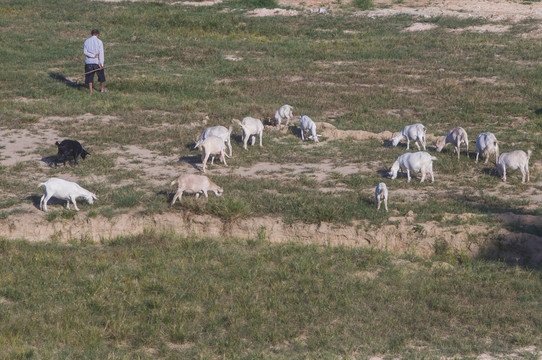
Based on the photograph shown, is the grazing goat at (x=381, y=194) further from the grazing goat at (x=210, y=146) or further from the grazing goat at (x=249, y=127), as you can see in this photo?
the grazing goat at (x=249, y=127)

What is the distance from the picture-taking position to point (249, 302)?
9.40 meters

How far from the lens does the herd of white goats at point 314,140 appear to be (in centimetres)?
1239

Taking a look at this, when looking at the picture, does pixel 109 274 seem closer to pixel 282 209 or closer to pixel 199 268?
pixel 199 268

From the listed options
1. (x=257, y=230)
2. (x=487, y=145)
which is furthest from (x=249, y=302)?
(x=487, y=145)

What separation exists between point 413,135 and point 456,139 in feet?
3.38

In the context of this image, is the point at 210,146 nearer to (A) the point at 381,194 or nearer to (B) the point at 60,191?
(B) the point at 60,191

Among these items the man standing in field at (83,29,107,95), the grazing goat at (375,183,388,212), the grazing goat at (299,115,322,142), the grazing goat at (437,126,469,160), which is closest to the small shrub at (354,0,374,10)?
the man standing in field at (83,29,107,95)

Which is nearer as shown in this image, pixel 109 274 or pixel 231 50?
pixel 109 274

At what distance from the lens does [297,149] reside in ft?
55.6

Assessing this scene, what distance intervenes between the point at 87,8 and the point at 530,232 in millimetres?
31219

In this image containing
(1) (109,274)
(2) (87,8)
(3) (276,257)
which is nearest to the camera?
(1) (109,274)

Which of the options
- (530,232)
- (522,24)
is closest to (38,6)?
(522,24)

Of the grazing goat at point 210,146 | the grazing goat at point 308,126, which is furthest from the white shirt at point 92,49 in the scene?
Answer: the grazing goat at point 210,146

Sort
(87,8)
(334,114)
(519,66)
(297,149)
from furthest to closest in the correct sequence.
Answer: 1. (87,8)
2. (519,66)
3. (334,114)
4. (297,149)
